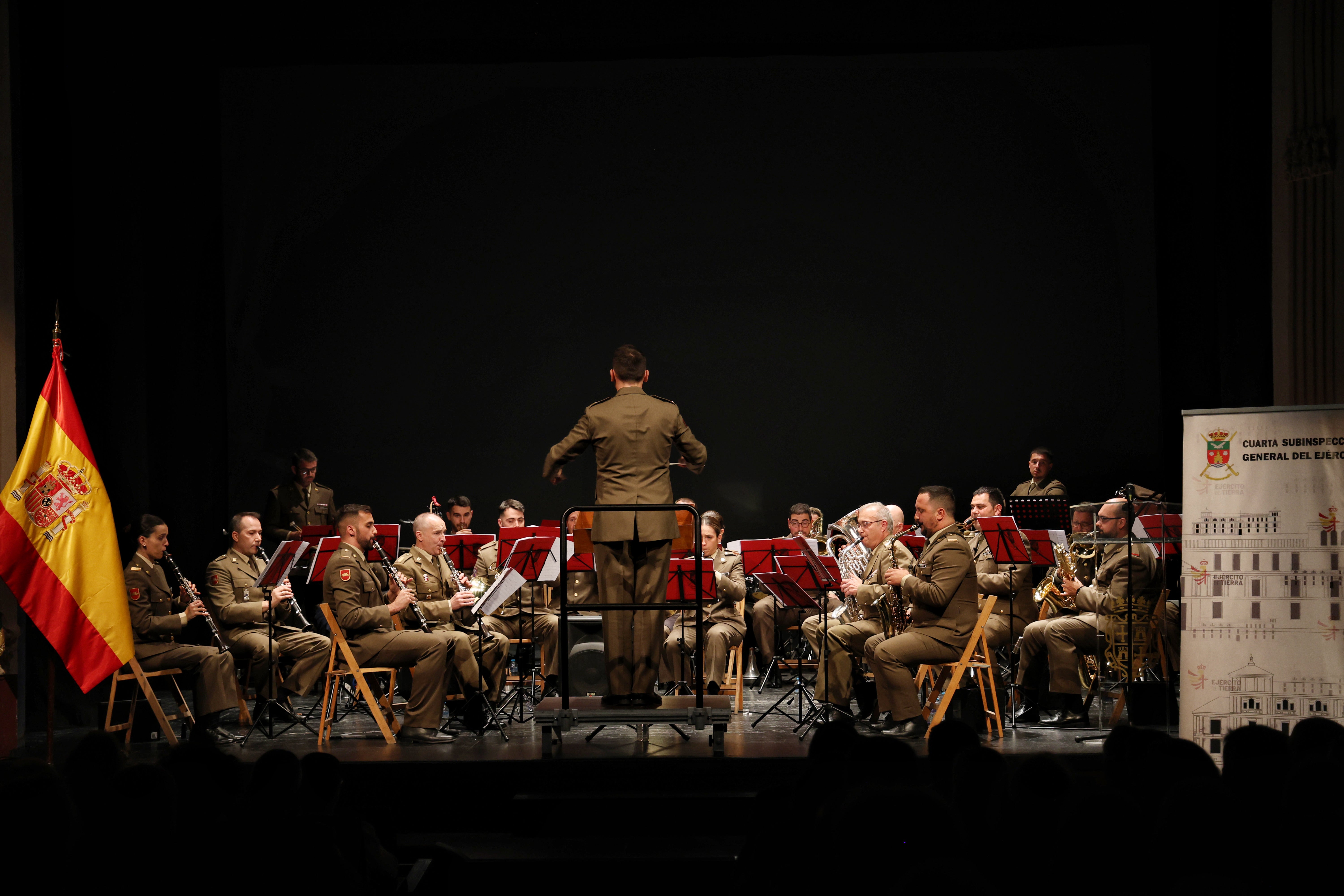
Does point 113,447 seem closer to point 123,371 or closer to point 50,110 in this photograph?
point 123,371

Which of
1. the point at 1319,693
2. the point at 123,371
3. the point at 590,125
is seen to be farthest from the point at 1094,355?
the point at 123,371

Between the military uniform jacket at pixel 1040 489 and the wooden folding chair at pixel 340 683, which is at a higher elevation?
the military uniform jacket at pixel 1040 489

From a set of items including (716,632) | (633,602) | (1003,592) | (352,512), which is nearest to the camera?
(633,602)

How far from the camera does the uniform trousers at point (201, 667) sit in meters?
6.41

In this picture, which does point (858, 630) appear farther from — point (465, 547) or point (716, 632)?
point (465, 547)

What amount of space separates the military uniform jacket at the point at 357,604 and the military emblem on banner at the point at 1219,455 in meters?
3.93

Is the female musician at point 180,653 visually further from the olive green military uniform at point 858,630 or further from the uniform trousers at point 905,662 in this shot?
the uniform trousers at point 905,662

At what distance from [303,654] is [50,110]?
155 inches

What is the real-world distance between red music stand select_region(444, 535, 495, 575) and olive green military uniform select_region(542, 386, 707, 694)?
6.63 ft

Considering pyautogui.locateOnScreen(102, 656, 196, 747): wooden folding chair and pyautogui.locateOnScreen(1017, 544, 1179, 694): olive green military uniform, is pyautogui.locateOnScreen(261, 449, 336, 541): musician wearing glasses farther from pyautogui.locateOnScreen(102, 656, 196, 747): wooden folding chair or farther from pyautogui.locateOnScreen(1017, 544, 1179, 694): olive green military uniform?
pyautogui.locateOnScreen(1017, 544, 1179, 694): olive green military uniform

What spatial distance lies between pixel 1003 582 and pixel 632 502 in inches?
115

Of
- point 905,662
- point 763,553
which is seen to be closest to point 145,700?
point 763,553

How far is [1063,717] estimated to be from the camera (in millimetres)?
6586

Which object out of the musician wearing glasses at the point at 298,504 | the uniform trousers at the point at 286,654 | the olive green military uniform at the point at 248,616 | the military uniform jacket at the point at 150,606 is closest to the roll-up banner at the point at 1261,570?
the uniform trousers at the point at 286,654
